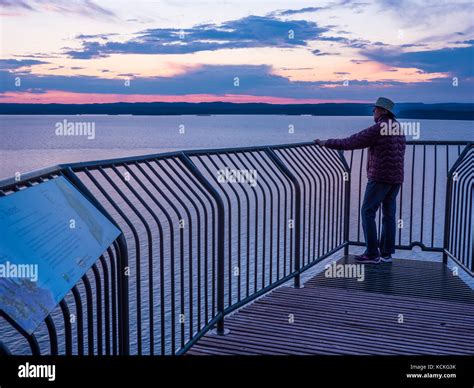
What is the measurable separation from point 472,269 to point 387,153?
5.34 feet

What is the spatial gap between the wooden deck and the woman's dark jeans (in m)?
0.55

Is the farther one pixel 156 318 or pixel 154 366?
pixel 156 318

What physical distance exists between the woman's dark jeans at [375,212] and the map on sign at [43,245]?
4.79 m

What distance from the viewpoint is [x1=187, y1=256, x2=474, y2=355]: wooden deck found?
4.73 m

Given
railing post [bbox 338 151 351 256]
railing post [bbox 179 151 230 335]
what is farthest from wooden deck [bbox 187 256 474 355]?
railing post [bbox 338 151 351 256]

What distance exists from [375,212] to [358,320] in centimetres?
240

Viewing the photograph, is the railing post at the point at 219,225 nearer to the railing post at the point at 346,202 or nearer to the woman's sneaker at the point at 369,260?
the woman's sneaker at the point at 369,260

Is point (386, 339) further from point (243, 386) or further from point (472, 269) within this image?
point (472, 269)

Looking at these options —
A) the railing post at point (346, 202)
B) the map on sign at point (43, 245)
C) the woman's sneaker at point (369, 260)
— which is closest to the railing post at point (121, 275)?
the map on sign at point (43, 245)

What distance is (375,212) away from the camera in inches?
298

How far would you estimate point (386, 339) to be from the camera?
16.1ft

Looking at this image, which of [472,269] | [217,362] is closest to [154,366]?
[217,362]

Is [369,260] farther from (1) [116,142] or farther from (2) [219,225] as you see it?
(1) [116,142]

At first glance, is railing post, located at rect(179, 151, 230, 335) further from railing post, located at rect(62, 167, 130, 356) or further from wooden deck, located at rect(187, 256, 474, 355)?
railing post, located at rect(62, 167, 130, 356)
